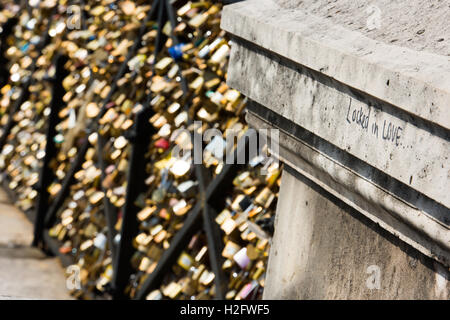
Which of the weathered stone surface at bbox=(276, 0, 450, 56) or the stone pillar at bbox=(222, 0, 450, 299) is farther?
the weathered stone surface at bbox=(276, 0, 450, 56)

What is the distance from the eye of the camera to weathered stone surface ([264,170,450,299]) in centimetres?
158

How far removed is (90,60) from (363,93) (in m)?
2.98

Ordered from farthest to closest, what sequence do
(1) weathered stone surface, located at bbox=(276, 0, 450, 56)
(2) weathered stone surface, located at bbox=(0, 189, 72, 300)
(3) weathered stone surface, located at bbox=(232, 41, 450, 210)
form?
(2) weathered stone surface, located at bbox=(0, 189, 72, 300) → (1) weathered stone surface, located at bbox=(276, 0, 450, 56) → (3) weathered stone surface, located at bbox=(232, 41, 450, 210)

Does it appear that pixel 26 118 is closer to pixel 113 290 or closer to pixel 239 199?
pixel 113 290

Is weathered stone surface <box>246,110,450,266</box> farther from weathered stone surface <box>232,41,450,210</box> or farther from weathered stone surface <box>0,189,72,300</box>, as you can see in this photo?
weathered stone surface <box>0,189,72,300</box>

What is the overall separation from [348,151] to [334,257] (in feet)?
1.16

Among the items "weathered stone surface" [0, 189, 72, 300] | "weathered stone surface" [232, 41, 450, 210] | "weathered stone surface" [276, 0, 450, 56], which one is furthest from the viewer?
A: "weathered stone surface" [0, 189, 72, 300]

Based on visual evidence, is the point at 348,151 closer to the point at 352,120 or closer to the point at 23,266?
the point at 352,120

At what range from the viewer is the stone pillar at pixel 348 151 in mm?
1370

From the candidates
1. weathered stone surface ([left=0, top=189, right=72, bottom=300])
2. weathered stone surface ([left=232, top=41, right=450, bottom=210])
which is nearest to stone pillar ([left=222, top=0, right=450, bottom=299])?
weathered stone surface ([left=232, top=41, right=450, bottom=210])

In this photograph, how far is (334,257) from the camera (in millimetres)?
1852

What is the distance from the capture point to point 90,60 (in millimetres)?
4301

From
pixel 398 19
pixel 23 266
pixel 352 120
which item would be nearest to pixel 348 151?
pixel 352 120

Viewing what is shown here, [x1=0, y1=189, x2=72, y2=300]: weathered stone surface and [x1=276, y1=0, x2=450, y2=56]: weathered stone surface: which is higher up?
[x1=276, y1=0, x2=450, y2=56]: weathered stone surface
